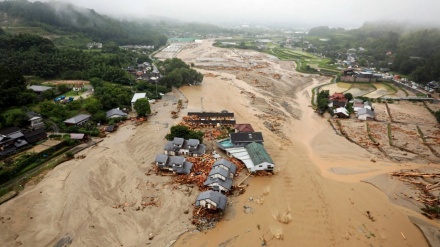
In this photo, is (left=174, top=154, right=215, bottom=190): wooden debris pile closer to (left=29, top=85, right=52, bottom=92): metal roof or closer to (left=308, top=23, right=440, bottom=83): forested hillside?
(left=29, top=85, right=52, bottom=92): metal roof

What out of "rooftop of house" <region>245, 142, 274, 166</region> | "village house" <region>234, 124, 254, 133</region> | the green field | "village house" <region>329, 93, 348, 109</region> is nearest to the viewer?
"rooftop of house" <region>245, 142, 274, 166</region>

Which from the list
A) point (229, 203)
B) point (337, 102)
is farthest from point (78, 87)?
point (337, 102)

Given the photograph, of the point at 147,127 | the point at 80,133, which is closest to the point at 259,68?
the point at 147,127

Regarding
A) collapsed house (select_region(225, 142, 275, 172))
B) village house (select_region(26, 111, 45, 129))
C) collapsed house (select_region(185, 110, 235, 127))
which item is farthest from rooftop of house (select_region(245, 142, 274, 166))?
village house (select_region(26, 111, 45, 129))

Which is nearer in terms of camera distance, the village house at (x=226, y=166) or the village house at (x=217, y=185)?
the village house at (x=217, y=185)

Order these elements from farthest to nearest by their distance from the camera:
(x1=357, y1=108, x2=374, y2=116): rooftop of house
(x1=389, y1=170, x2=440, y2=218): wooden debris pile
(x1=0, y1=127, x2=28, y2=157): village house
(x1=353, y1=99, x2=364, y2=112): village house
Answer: (x1=353, y1=99, x2=364, y2=112): village house → (x1=357, y1=108, x2=374, y2=116): rooftop of house → (x1=0, y1=127, x2=28, y2=157): village house → (x1=389, y1=170, x2=440, y2=218): wooden debris pile

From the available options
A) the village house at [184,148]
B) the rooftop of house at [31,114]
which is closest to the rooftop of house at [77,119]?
the rooftop of house at [31,114]

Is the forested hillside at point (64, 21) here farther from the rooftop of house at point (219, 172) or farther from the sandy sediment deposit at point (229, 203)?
the rooftop of house at point (219, 172)
